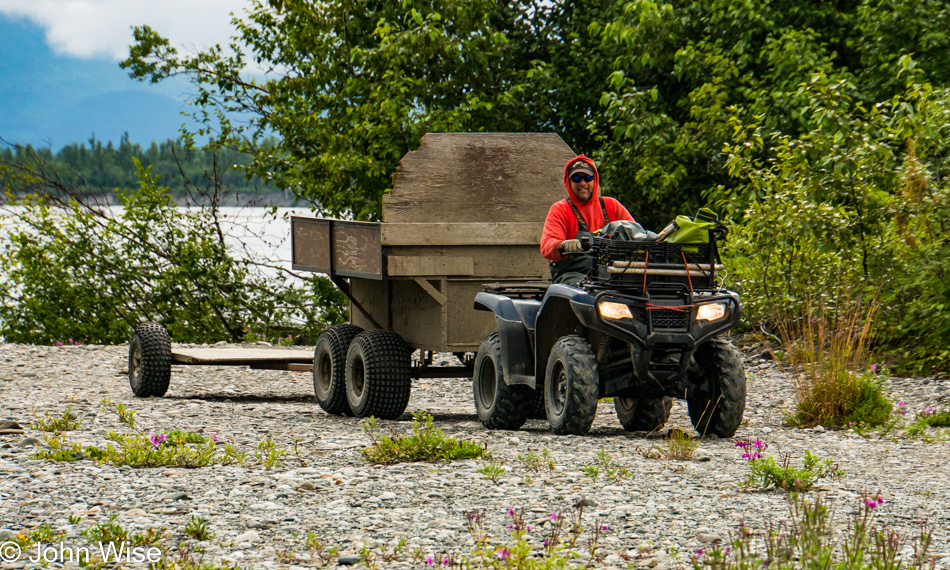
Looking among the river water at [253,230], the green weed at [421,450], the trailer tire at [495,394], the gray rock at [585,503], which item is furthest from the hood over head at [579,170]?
the river water at [253,230]

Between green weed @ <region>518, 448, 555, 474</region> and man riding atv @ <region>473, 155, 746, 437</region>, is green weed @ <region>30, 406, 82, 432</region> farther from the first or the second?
green weed @ <region>518, 448, 555, 474</region>

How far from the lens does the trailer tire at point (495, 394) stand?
7.82 metres

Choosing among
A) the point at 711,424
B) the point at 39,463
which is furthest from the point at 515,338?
the point at 39,463

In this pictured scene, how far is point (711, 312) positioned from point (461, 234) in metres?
2.29

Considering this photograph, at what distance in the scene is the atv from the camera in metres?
6.82

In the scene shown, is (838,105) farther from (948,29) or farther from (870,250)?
(948,29)

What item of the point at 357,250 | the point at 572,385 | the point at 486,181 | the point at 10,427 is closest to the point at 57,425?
the point at 10,427

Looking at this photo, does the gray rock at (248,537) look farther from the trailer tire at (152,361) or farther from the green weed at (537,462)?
the trailer tire at (152,361)

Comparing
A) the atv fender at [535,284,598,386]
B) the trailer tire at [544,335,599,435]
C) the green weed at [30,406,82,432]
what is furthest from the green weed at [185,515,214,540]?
the atv fender at [535,284,598,386]

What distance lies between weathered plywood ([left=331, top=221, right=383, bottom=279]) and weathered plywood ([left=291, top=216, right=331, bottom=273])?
154mm

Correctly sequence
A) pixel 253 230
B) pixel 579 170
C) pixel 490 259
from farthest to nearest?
pixel 253 230 < pixel 490 259 < pixel 579 170

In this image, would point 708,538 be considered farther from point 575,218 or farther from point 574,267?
point 575,218

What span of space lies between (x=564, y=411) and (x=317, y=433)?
1.79 m

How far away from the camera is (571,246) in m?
7.11
